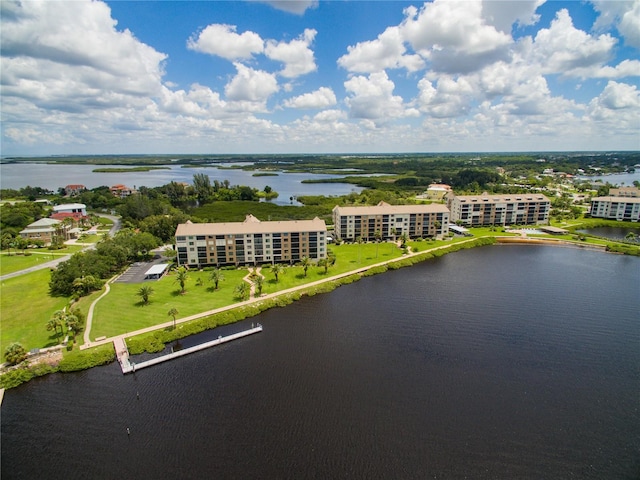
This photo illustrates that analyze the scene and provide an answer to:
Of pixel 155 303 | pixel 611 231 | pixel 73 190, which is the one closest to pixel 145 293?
pixel 155 303

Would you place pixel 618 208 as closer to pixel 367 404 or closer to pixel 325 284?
pixel 325 284

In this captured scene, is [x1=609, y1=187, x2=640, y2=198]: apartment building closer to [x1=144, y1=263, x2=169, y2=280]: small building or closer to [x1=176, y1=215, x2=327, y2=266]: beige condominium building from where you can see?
[x1=176, y1=215, x2=327, y2=266]: beige condominium building

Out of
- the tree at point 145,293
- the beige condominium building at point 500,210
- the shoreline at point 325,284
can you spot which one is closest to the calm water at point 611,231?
the beige condominium building at point 500,210

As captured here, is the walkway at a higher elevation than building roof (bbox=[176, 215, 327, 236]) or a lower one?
lower

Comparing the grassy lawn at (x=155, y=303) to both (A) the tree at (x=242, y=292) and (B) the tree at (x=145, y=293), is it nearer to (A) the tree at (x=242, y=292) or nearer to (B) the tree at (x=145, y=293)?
(B) the tree at (x=145, y=293)

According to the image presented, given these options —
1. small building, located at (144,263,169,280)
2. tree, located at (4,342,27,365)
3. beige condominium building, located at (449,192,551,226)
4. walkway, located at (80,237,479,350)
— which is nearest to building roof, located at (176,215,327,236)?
small building, located at (144,263,169,280)

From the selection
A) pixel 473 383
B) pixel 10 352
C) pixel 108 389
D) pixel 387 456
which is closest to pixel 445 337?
pixel 473 383
